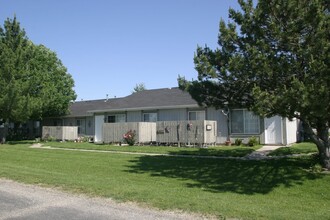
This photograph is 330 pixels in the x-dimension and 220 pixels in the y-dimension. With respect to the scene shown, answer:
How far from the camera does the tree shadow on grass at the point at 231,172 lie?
455 inches

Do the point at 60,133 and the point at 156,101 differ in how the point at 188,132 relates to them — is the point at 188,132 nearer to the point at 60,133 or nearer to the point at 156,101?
the point at 156,101

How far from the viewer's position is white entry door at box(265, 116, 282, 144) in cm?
2350

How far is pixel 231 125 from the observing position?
82.4 ft

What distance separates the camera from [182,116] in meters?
27.1

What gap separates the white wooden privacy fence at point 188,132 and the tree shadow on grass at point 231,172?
6241 mm

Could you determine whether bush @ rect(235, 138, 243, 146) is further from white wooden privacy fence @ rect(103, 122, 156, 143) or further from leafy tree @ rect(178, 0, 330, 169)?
leafy tree @ rect(178, 0, 330, 169)

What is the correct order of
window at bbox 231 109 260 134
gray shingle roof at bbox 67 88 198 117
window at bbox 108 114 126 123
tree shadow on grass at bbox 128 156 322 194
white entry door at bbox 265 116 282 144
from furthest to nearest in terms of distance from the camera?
window at bbox 108 114 126 123 < gray shingle roof at bbox 67 88 198 117 < window at bbox 231 109 260 134 < white entry door at bbox 265 116 282 144 < tree shadow on grass at bbox 128 156 322 194

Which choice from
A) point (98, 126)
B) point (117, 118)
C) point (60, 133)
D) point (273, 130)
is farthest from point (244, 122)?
point (60, 133)

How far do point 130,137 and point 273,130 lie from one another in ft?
29.9

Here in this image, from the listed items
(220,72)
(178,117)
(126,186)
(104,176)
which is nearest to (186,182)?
(126,186)

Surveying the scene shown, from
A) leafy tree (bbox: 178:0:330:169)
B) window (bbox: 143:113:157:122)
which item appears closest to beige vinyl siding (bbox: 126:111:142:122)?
window (bbox: 143:113:157:122)

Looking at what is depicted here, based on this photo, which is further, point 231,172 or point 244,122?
point 244,122

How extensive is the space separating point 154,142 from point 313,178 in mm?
14996

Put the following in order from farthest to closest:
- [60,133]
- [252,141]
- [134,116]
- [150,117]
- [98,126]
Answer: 1. [60,133]
2. [98,126]
3. [134,116]
4. [150,117]
5. [252,141]
